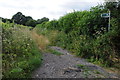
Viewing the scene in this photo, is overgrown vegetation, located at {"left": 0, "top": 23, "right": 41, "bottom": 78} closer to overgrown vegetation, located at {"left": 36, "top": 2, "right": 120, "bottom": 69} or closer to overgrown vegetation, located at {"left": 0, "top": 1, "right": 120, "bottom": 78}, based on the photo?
overgrown vegetation, located at {"left": 0, "top": 1, "right": 120, "bottom": 78}

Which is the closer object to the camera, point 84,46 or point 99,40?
point 99,40

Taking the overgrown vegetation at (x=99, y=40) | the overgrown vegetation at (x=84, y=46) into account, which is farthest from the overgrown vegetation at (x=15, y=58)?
the overgrown vegetation at (x=99, y=40)

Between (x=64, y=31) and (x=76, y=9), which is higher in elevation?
(x=76, y=9)

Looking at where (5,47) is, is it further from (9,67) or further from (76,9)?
(76,9)

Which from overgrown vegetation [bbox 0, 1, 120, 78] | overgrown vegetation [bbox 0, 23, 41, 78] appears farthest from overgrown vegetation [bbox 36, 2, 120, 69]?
overgrown vegetation [bbox 0, 23, 41, 78]

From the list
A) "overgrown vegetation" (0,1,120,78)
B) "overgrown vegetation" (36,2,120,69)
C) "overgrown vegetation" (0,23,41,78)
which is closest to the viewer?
"overgrown vegetation" (0,23,41,78)

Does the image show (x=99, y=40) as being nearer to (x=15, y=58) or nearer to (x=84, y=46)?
(x=84, y=46)

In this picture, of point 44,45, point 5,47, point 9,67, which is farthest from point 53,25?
point 9,67

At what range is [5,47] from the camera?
344 centimetres

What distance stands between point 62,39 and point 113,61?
4.35m

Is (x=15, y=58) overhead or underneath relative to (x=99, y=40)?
underneath

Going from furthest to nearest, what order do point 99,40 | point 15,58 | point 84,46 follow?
point 84,46
point 99,40
point 15,58

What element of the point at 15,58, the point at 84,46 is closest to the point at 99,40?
the point at 84,46

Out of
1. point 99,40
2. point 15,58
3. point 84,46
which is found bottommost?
point 15,58
